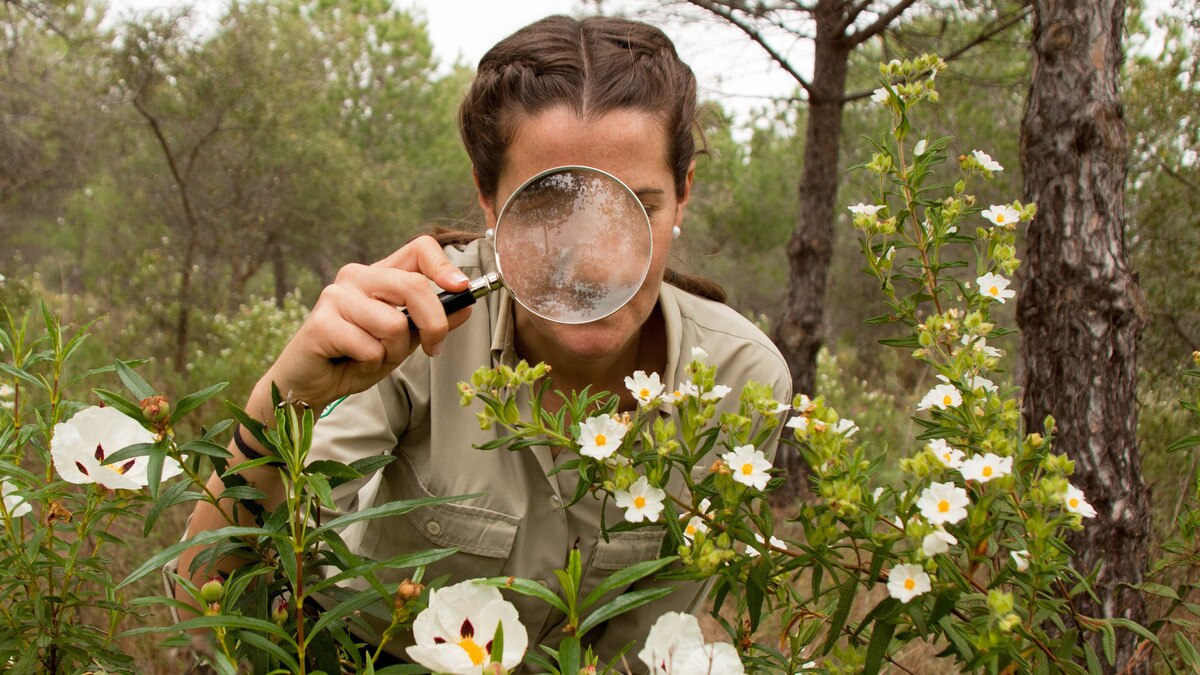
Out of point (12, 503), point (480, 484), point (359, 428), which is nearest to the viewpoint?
point (12, 503)

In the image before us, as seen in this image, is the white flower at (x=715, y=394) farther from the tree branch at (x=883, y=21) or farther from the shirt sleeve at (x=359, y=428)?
the tree branch at (x=883, y=21)

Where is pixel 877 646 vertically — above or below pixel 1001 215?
below

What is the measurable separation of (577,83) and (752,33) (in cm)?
342

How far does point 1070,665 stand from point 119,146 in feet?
50.9

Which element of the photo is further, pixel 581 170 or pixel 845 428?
pixel 581 170

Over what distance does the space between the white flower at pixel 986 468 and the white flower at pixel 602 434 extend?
1.31 ft

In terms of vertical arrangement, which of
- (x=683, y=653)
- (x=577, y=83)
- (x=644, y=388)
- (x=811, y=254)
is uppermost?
(x=577, y=83)

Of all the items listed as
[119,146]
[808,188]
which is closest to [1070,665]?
[808,188]

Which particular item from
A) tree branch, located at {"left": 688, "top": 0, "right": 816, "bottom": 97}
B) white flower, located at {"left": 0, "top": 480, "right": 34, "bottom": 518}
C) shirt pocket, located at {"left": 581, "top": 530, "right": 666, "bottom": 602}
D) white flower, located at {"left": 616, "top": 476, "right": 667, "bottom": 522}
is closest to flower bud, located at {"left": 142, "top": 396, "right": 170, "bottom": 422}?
white flower, located at {"left": 0, "top": 480, "right": 34, "bottom": 518}

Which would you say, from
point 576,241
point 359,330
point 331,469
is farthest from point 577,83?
point 331,469

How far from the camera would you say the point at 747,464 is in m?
1.11

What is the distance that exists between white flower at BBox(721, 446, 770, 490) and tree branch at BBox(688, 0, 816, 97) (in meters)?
4.18

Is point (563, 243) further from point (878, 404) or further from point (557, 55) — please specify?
point (878, 404)

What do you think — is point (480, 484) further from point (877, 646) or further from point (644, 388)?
point (877, 646)
